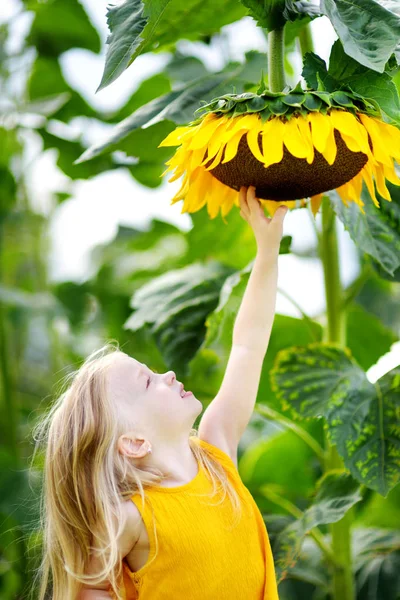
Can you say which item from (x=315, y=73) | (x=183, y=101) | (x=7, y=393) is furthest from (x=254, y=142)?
(x=7, y=393)

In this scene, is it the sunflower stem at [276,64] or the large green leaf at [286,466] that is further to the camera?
the large green leaf at [286,466]

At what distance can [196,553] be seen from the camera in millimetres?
719

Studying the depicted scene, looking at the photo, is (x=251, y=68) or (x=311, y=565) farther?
(x=311, y=565)

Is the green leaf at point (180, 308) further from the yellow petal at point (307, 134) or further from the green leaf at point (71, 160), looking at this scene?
the yellow petal at point (307, 134)

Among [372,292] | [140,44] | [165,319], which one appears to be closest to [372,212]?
[165,319]

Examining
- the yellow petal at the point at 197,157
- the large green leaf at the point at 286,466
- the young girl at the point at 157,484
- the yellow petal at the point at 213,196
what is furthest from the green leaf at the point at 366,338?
the yellow petal at the point at 197,157

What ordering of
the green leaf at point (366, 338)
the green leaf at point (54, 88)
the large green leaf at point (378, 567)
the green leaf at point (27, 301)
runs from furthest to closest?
the green leaf at point (54, 88) < the green leaf at point (27, 301) < the green leaf at point (366, 338) < the large green leaf at point (378, 567)

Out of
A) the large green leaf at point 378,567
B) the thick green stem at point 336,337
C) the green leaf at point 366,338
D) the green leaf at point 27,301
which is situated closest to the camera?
the thick green stem at point 336,337

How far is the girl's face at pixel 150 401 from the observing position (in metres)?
0.76

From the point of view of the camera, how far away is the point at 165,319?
1025 mm

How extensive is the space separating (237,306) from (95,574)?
0.39 metres

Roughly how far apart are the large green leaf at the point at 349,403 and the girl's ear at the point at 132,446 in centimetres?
21

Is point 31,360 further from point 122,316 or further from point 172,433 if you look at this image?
point 172,433

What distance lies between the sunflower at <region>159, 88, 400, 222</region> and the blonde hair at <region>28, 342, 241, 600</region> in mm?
242
